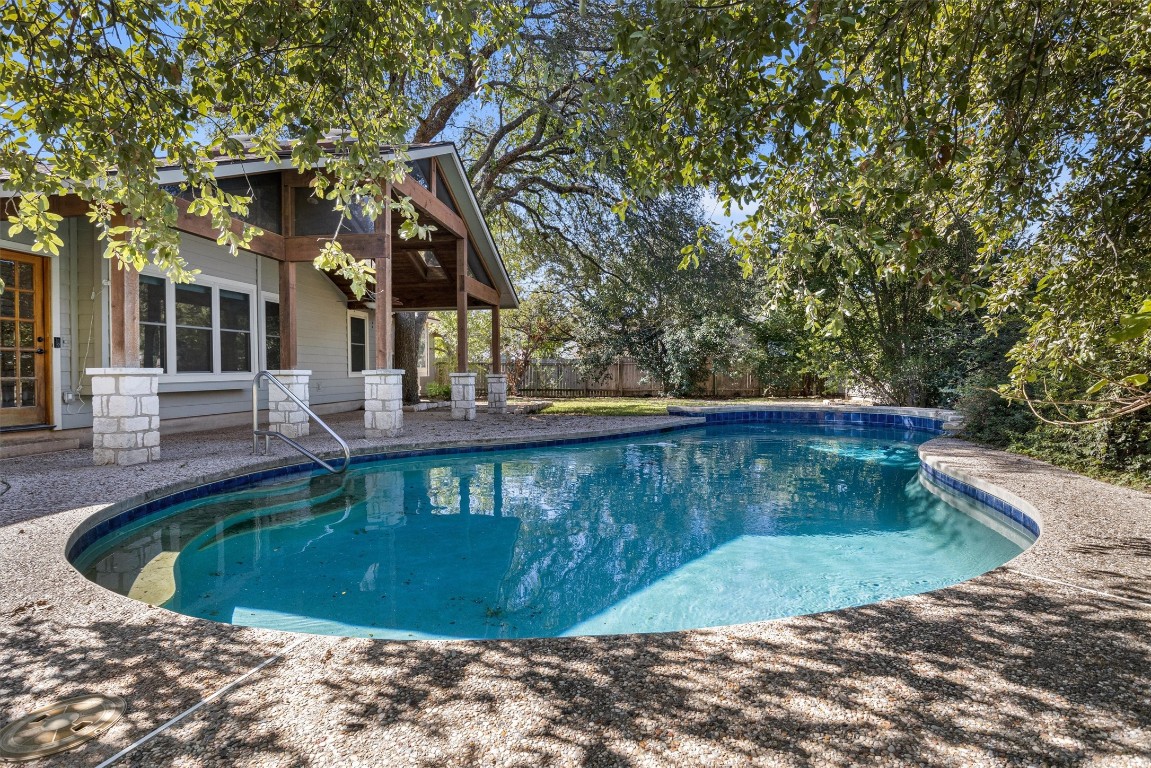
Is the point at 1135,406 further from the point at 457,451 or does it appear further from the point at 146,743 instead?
the point at 457,451

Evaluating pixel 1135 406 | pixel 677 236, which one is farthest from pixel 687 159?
pixel 677 236

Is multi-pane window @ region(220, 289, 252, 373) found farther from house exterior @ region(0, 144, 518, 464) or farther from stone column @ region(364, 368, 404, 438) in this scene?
stone column @ region(364, 368, 404, 438)

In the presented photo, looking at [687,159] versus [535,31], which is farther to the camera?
[535,31]

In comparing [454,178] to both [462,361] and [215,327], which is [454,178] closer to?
[462,361]

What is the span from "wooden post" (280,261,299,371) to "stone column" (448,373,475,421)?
11.1 ft

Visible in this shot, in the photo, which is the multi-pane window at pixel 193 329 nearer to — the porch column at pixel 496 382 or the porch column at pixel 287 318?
the porch column at pixel 287 318

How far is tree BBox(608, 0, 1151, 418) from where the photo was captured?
7.88 ft

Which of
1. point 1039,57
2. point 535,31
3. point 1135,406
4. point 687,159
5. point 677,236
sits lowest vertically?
point 1135,406

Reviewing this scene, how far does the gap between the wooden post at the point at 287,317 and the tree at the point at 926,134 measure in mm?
6900

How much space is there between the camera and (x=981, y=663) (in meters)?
2.20

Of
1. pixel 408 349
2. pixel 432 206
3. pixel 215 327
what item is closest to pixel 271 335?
pixel 215 327

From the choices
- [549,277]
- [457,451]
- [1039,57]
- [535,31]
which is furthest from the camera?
[549,277]

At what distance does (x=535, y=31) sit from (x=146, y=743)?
37.8ft

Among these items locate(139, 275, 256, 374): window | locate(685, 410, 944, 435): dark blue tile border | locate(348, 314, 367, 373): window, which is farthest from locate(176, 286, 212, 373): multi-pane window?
locate(685, 410, 944, 435): dark blue tile border
